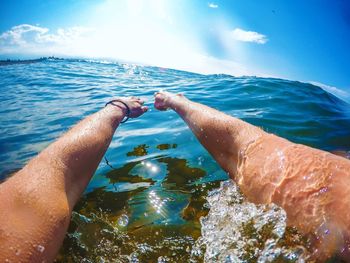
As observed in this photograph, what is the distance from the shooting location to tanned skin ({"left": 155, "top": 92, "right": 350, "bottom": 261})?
1659 millimetres

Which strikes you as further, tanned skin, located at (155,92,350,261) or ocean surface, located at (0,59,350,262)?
ocean surface, located at (0,59,350,262)

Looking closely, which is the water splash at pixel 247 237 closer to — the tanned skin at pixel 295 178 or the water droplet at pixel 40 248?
the tanned skin at pixel 295 178

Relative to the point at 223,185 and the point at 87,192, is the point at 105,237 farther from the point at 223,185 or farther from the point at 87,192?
the point at 223,185

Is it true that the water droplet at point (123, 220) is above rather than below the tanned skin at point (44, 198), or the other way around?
below

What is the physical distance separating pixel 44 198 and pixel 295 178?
65.3 inches

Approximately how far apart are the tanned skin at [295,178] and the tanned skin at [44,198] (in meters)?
1.30

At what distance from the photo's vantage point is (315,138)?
207 inches

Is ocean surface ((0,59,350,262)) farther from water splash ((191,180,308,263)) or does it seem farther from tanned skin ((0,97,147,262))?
tanned skin ((0,97,147,262))

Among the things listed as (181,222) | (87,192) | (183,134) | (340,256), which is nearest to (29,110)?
(183,134)

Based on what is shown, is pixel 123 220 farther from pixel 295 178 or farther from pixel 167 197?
pixel 295 178

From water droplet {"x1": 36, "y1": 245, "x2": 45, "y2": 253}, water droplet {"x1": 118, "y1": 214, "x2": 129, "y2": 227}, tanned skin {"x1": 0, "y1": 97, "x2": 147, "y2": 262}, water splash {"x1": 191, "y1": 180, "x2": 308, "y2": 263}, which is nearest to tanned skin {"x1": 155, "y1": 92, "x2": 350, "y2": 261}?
water splash {"x1": 191, "y1": 180, "x2": 308, "y2": 263}

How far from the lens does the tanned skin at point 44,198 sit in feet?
5.19

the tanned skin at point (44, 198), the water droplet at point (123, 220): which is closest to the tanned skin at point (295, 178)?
the water droplet at point (123, 220)

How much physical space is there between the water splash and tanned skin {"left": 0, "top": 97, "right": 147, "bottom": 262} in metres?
1.00
